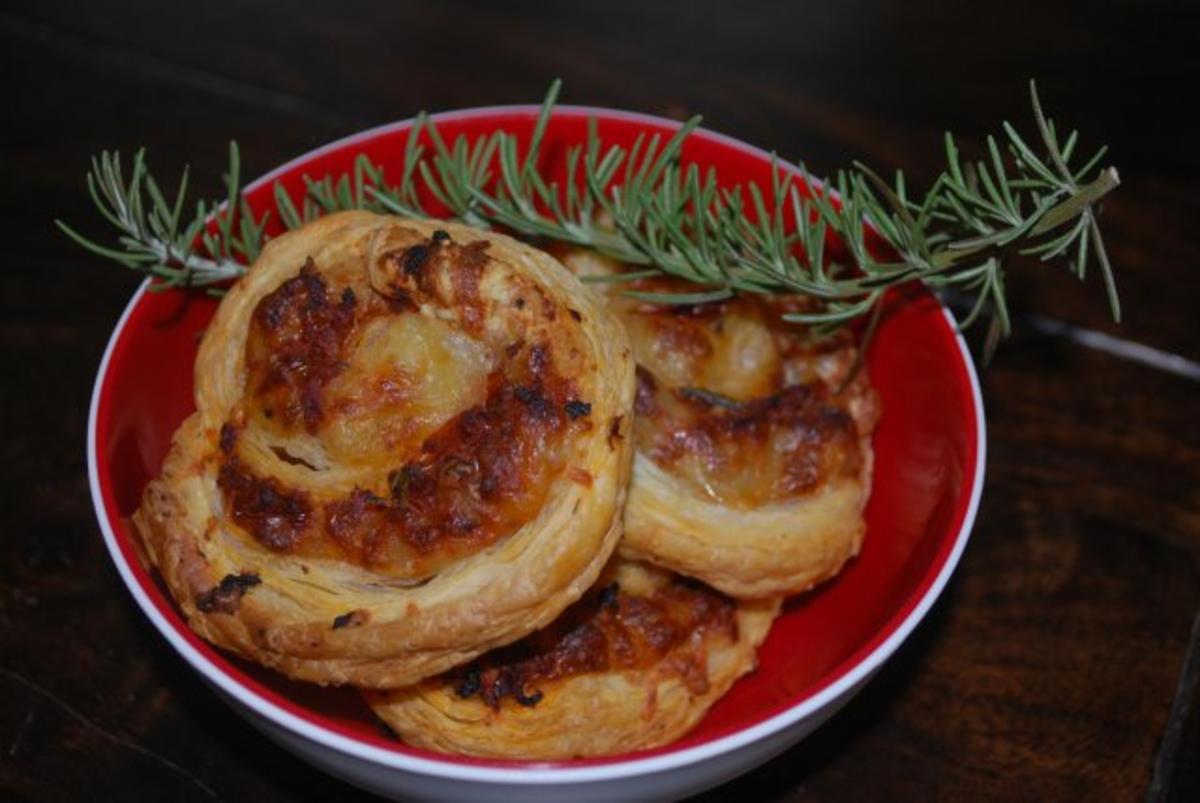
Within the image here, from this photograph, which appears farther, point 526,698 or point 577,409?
point 526,698

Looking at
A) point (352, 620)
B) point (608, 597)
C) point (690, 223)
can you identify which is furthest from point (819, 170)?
point (352, 620)

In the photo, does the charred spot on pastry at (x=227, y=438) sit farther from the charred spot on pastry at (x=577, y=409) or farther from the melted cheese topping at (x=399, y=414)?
the charred spot on pastry at (x=577, y=409)

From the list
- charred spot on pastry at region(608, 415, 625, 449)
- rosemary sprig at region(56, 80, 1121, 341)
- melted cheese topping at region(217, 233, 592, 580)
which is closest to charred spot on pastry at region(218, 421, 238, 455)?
melted cheese topping at region(217, 233, 592, 580)

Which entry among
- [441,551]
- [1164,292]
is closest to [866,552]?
[441,551]

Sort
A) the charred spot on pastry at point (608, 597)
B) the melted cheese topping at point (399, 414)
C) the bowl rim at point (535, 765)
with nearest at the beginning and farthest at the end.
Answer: the bowl rim at point (535, 765), the melted cheese topping at point (399, 414), the charred spot on pastry at point (608, 597)

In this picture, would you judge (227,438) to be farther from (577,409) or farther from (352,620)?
(577,409)

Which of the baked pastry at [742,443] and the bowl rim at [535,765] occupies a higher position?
the baked pastry at [742,443]

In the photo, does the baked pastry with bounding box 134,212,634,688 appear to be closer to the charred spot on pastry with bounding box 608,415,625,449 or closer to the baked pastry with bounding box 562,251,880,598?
the charred spot on pastry with bounding box 608,415,625,449

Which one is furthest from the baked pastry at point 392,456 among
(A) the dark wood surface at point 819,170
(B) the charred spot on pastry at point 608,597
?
(A) the dark wood surface at point 819,170
